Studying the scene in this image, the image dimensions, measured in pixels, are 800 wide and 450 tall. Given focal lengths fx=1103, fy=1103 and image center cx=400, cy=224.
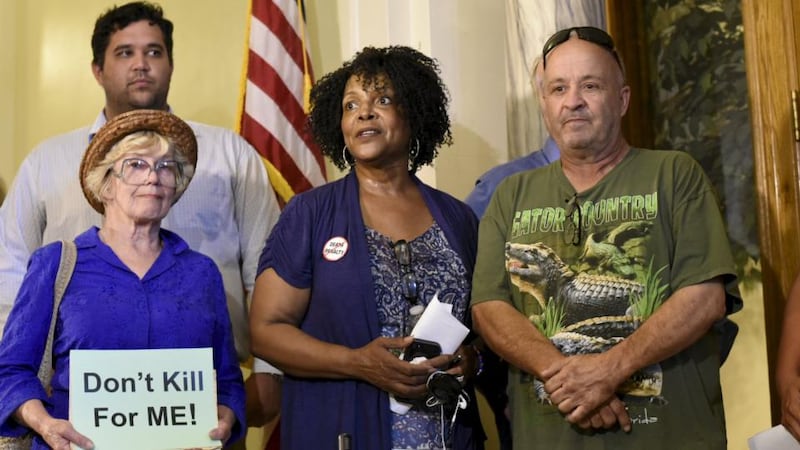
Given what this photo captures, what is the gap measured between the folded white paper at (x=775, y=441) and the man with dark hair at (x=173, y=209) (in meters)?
1.64

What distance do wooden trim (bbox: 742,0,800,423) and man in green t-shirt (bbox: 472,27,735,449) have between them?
3.45 ft

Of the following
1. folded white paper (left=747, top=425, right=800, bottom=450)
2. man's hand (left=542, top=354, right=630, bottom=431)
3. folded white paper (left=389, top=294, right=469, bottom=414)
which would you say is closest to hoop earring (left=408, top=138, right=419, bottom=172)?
folded white paper (left=389, top=294, right=469, bottom=414)

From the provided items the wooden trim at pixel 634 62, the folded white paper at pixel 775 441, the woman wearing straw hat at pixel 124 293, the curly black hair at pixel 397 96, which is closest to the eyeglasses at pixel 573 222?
the folded white paper at pixel 775 441

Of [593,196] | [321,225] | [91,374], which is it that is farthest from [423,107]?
[91,374]

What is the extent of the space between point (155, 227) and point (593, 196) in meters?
1.20

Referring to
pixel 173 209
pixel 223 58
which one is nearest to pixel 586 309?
pixel 173 209

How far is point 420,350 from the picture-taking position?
302 cm

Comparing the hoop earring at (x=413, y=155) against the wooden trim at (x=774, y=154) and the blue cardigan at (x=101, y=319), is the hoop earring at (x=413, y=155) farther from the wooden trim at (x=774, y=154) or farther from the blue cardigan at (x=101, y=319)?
the wooden trim at (x=774, y=154)

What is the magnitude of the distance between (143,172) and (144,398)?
63cm

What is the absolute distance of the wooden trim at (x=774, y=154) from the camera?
3850mm

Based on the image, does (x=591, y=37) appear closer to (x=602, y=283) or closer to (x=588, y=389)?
(x=602, y=283)

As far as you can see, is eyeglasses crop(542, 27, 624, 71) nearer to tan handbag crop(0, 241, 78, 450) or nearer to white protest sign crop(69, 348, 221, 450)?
white protest sign crop(69, 348, 221, 450)

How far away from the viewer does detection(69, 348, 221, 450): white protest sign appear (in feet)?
8.76

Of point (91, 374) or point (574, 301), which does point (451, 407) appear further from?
point (91, 374)
